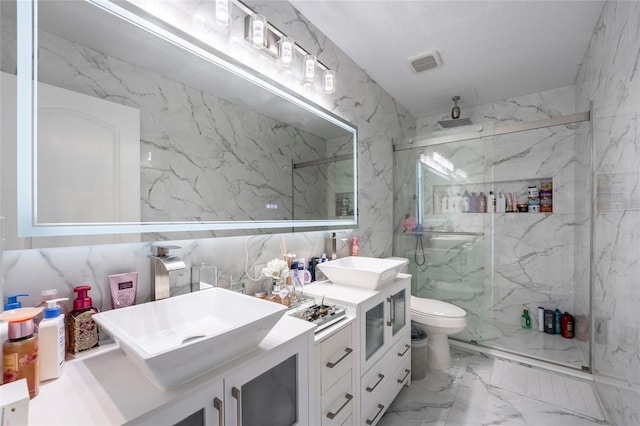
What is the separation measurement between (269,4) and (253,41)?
384 millimetres

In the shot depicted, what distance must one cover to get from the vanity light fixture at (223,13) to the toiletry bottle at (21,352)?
4.11 ft

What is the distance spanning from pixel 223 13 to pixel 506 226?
3.28 m

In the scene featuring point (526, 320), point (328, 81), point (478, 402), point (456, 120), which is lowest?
point (478, 402)

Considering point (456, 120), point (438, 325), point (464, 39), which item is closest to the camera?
point (464, 39)

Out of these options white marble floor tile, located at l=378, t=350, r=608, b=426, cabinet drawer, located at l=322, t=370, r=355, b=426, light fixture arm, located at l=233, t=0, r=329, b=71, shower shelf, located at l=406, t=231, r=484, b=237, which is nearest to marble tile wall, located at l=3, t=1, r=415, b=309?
light fixture arm, located at l=233, t=0, r=329, b=71

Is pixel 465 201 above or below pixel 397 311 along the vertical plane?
above

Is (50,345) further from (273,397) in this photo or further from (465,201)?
(465,201)

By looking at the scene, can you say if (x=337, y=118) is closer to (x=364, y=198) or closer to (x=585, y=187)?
(x=364, y=198)

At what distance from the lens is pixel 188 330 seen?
1.00m

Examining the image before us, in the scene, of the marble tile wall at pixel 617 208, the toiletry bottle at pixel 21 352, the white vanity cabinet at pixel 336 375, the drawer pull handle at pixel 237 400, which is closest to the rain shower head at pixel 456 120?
the marble tile wall at pixel 617 208

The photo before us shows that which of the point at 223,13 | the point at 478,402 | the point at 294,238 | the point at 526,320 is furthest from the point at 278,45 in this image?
the point at 526,320

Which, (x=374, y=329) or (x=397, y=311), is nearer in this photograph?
(x=374, y=329)

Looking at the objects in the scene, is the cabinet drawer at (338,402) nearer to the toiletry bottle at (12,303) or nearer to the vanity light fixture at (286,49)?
the toiletry bottle at (12,303)

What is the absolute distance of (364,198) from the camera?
2.38 m
